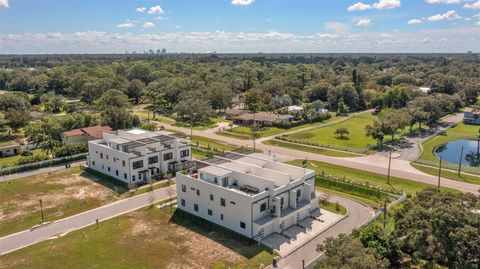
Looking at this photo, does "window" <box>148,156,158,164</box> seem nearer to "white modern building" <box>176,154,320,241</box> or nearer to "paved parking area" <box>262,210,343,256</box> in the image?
"white modern building" <box>176,154,320,241</box>

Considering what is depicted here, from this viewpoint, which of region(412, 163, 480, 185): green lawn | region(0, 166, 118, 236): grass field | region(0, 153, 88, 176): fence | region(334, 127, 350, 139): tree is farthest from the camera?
region(334, 127, 350, 139): tree

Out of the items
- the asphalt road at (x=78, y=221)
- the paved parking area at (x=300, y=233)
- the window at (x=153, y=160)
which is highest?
the window at (x=153, y=160)

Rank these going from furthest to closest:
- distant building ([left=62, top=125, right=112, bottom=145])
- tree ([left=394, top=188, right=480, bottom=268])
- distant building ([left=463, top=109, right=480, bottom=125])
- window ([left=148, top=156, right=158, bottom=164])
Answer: distant building ([left=463, top=109, right=480, bottom=125]), distant building ([left=62, top=125, right=112, bottom=145]), window ([left=148, top=156, right=158, bottom=164]), tree ([left=394, top=188, right=480, bottom=268])

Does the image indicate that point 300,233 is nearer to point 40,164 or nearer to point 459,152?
point 40,164

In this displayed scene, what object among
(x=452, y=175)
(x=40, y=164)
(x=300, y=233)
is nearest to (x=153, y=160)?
(x=40, y=164)

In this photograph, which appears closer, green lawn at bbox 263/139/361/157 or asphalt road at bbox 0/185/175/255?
asphalt road at bbox 0/185/175/255

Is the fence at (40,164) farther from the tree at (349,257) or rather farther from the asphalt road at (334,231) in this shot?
the tree at (349,257)

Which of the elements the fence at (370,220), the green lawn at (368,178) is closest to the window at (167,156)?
the green lawn at (368,178)

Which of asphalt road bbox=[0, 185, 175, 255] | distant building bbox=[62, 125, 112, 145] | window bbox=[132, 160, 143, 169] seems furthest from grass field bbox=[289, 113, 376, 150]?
distant building bbox=[62, 125, 112, 145]
